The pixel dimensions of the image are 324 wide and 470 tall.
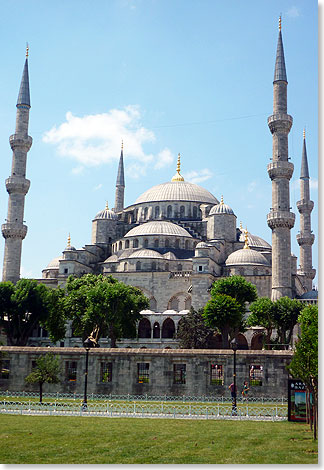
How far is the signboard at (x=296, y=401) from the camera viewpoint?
1755 cm

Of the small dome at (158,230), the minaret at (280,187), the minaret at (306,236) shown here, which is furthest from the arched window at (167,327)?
the minaret at (306,236)

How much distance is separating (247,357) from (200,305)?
67.5ft

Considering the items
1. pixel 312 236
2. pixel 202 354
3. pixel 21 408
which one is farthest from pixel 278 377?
pixel 312 236

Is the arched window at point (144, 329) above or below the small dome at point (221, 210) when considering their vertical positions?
below

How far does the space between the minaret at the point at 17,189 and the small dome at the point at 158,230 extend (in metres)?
13.2

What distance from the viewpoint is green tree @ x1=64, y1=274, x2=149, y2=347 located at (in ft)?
121

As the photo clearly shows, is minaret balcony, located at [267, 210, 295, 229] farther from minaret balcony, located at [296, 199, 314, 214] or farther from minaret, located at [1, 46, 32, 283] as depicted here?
minaret, located at [1, 46, 32, 283]

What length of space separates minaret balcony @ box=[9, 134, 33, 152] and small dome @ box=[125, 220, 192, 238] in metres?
14.3

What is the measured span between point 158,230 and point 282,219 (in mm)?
16586

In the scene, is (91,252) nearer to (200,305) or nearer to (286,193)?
(200,305)

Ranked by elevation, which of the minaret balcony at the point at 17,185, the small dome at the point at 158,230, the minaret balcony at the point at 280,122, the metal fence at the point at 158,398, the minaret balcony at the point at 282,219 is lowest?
the metal fence at the point at 158,398

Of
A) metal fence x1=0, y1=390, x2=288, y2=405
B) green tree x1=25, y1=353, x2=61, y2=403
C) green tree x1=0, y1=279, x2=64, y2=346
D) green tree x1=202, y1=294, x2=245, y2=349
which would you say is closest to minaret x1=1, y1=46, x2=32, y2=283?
green tree x1=0, y1=279, x2=64, y2=346

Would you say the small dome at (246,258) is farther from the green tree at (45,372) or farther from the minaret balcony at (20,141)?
the green tree at (45,372)

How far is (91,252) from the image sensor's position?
2276 inches
